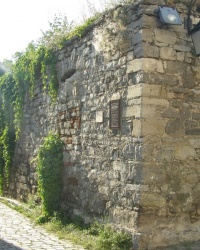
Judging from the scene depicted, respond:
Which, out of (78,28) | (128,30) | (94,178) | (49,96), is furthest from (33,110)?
(128,30)

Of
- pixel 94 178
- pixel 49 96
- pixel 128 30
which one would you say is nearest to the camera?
pixel 128 30

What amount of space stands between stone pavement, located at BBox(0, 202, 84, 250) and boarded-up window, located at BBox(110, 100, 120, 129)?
1724 millimetres

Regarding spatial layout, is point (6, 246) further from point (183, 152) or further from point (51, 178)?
point (183, 152)

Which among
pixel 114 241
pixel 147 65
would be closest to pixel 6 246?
pixel 114 241

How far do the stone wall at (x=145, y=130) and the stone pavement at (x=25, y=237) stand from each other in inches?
26.8

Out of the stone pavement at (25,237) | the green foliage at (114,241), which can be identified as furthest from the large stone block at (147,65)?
the stone pavement at (25,237)

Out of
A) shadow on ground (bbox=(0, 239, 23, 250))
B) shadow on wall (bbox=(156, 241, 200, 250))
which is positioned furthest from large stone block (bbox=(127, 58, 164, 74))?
shadow on ground (bbox=(0, 239, 23, 250))

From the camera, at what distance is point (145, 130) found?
4695mm

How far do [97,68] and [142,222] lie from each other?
2449mm

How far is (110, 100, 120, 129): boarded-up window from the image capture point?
5.13m

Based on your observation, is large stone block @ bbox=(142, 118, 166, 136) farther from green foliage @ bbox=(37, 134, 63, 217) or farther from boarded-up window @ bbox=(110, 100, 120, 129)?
green foliage @ bbox=(37, 134, 63, 217)

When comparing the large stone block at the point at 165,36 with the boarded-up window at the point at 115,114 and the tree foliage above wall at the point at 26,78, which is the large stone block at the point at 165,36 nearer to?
the boarded-up window at the point at 115,114

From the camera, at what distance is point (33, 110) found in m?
8.52

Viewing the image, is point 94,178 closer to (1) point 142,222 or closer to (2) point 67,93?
(1) point 142,222
